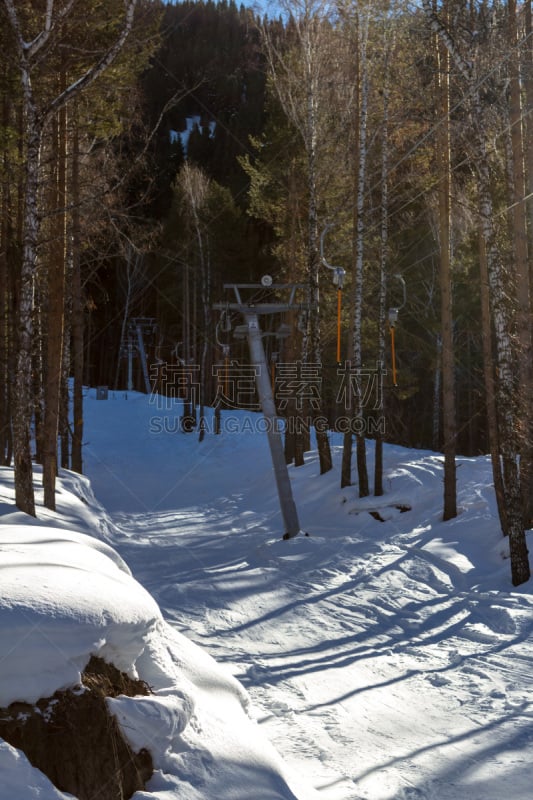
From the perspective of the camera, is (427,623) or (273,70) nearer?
(427,623)

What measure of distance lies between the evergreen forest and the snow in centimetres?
115

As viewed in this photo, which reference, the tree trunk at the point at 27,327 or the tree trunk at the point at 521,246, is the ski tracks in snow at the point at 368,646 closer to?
the tree trunk at the point at 27,327

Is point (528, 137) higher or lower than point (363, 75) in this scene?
lower

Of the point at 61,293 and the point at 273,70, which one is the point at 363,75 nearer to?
the point at 273,70

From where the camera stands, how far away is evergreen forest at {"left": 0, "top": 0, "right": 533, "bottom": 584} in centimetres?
1003

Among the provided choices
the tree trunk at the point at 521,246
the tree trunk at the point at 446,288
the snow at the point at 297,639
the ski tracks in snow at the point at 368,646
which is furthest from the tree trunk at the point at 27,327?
the tree trunk at the point at 446,288

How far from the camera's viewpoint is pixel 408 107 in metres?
15.6

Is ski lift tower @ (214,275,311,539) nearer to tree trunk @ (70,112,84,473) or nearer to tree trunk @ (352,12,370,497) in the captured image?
tree trunk @ (352,12,370,497)

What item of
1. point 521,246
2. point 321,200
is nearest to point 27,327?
point 521,246

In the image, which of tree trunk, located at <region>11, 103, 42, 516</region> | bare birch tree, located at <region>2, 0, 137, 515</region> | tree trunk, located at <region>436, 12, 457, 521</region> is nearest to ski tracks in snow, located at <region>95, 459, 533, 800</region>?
tree trunk, located at <region>436, 12, 457, 521</region>

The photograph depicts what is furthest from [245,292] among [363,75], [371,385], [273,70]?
[363,75]

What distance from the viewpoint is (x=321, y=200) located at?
21.1 m

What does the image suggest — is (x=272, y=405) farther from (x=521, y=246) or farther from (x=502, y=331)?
(x=521, y=246)

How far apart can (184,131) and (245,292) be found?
71.9m
